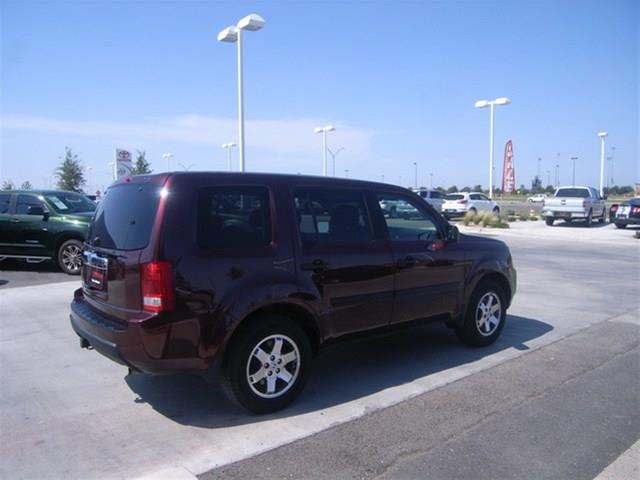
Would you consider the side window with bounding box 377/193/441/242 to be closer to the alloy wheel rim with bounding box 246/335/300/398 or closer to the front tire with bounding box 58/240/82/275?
the alloy wheel rim with bounding box 246/335/300/398

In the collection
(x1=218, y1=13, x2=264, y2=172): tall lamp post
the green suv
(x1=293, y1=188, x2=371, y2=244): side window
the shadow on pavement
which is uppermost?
(x1=218, y1=13, x2=264, y2=172): tall lamp post

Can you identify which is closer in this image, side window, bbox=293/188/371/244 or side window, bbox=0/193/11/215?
side window, bbox=293/188/371/244

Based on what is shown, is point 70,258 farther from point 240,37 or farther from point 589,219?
point 589,219

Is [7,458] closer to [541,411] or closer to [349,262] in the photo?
[349,262]

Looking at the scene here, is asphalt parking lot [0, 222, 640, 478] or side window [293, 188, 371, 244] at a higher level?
side window [293, 188, 371, 244]

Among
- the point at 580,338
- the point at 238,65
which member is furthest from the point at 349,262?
the point at 238,65

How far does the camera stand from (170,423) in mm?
4066

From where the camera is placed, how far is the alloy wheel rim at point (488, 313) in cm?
597

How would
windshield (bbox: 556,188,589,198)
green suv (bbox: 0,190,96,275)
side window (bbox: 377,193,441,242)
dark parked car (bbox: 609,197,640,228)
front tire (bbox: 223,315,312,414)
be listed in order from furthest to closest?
windshield (bbox: 556,188,589,198), dark parked car (bbox: 609,197,640,228), green suv (bbox: 0,190,96,275), side window (bbox: 377,193,441,242), front tire (bbox: 223,315,312,414)

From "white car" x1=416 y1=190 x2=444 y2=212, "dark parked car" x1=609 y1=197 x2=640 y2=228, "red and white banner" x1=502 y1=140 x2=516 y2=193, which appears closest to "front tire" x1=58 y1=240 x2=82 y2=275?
"dark parked car" x1=609 y1=197 x2=640 y2=228

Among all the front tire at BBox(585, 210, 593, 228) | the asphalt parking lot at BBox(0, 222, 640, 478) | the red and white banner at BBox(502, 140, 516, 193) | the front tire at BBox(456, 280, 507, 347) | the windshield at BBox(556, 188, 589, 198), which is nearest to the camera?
the asphalt parking lot at BBox(0, 222, 640, 478)

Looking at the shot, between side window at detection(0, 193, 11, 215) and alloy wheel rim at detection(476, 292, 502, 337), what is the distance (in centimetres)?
981

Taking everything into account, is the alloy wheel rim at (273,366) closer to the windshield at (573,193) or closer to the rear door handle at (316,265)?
the rear door handle at (316,265)

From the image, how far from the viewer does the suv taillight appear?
3.67 metres
